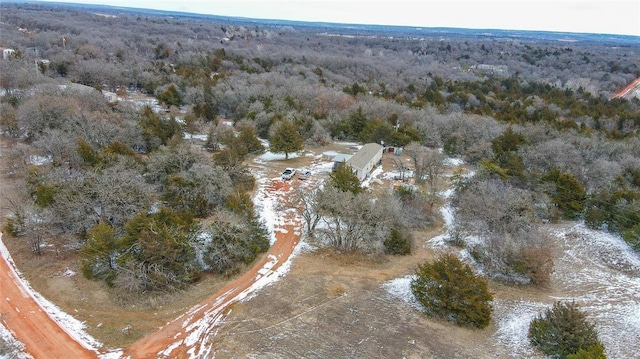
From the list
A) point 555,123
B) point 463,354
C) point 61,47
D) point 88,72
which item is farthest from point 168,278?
point 61,47

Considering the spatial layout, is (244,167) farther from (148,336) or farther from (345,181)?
(148,336)

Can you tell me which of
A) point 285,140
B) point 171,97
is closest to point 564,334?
point 285,140

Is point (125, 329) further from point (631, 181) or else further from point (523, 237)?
point (631, 181)

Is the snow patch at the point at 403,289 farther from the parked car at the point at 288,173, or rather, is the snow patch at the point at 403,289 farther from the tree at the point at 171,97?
the tree at the point at 171,97

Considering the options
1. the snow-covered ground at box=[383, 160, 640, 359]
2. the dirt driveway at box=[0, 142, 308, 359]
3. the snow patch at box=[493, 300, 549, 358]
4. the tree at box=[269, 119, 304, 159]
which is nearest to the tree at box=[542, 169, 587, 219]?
the snow-covered ground at box=[383, 160, 640, 359]

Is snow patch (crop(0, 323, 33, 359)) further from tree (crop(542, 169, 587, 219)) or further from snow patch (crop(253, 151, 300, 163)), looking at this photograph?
tree (crop(542, 169, 587, 219))
